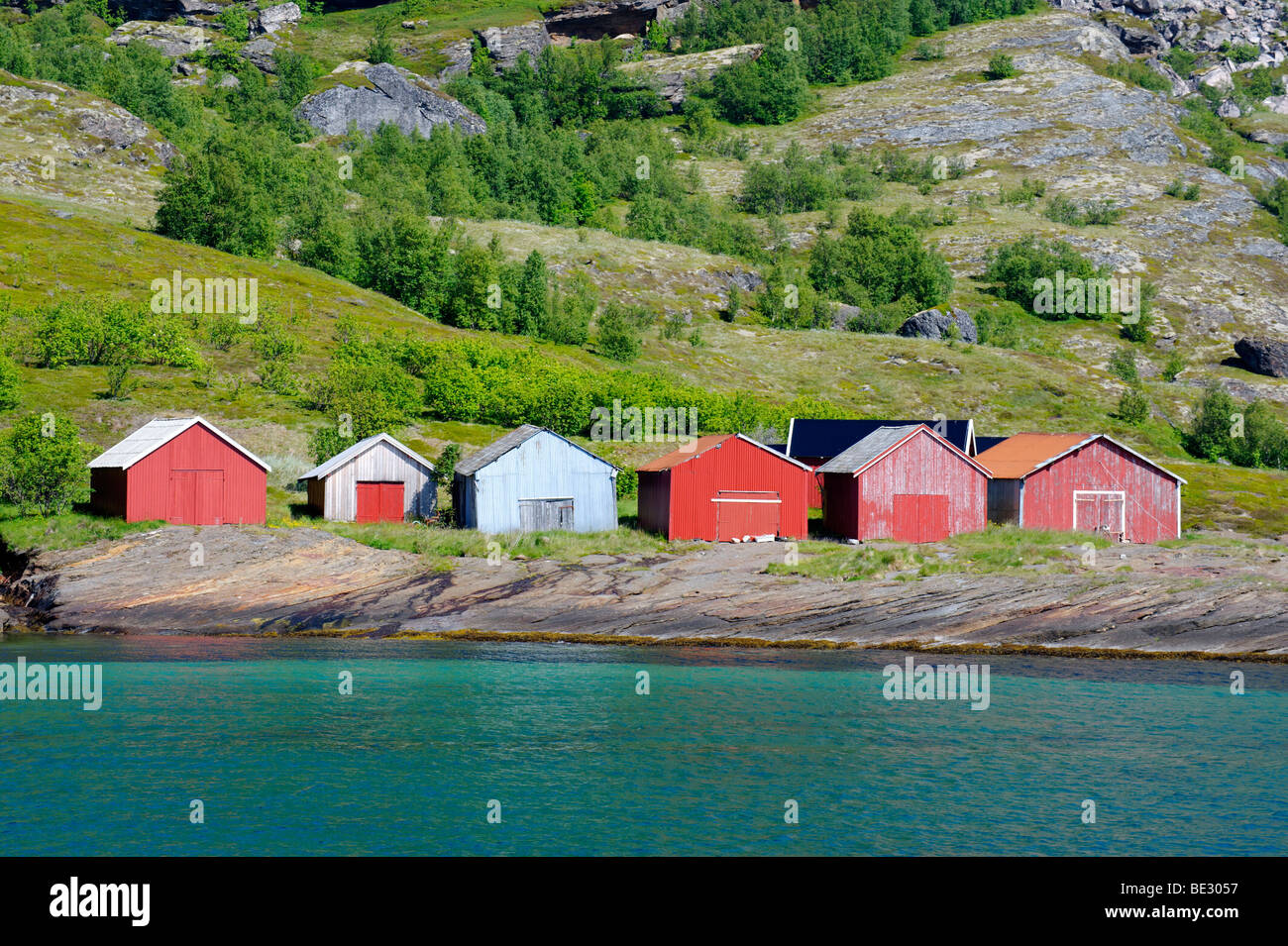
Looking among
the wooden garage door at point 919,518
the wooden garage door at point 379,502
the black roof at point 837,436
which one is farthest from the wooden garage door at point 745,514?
the wooden garage door at point 379,502

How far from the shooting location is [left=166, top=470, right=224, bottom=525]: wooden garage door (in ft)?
156

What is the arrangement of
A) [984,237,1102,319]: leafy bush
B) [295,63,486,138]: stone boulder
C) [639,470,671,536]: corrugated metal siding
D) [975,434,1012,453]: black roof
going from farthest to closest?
[295,63,486,138]: stone boulder
[984,237,1102,319]: leafy bush
[975,434,1012,453]: black roof
[639,470,671,536]: corrugated metal siding

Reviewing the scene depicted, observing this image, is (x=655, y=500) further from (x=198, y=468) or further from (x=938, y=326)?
(x=938, y=326)

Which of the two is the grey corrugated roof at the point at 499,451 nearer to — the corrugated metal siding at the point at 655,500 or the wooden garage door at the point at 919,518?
the corrugated metal siding at the point at 655,500

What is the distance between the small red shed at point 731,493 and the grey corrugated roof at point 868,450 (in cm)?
188

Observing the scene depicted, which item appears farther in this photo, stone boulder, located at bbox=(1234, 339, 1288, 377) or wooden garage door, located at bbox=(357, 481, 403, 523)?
stone boulder, located at bbox=(1234, 339, 1288, 377)

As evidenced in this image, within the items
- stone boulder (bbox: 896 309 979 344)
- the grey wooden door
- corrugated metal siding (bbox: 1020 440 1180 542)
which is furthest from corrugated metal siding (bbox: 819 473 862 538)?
stone boulder (bbox: 896 309 979 344)

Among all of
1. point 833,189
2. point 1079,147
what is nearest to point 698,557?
point 833,189

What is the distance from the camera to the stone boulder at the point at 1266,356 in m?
118

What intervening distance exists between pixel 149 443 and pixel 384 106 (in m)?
151

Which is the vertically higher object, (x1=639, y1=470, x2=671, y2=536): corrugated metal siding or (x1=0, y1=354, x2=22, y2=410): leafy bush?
(x1=0, y1=354, x2=22, y2=410): leafy bush

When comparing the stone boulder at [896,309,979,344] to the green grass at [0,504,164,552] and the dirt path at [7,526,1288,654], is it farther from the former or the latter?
the green grass at [0,504,164,552]

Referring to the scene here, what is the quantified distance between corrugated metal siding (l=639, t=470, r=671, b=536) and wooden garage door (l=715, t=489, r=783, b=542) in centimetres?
244

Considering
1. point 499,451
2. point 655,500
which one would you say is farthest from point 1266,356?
point 499,451
